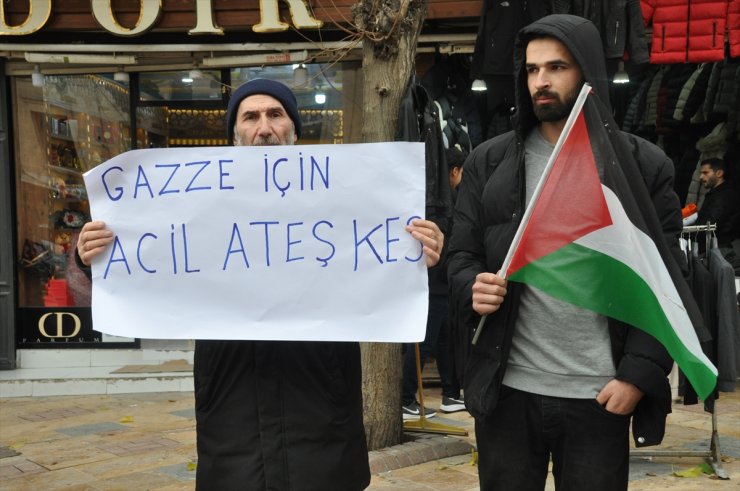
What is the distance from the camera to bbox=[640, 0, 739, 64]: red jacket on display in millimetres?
7758

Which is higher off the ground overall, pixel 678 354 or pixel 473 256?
pixel 473 256

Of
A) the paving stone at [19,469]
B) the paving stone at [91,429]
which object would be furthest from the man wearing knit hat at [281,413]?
the paving stone at [91,429]

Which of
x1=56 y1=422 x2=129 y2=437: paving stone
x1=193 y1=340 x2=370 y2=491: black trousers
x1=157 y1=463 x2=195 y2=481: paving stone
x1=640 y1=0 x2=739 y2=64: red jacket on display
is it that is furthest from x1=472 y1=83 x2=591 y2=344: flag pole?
x1=640 y1=0 x2=739 y2=64: red jacket on display

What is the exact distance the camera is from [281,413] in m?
2.41

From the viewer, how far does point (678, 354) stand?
2.38 m

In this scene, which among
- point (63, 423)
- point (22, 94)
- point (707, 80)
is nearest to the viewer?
point (63, 423)

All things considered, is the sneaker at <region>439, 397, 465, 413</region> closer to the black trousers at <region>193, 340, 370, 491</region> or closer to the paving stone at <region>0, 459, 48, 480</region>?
the paving stone at <region>0, 459, 48, 480</region>

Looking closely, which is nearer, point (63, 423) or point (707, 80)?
point (63, 423)

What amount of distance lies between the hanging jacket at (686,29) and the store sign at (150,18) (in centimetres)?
329

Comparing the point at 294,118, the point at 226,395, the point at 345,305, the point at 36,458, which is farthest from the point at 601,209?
the point at 36,458

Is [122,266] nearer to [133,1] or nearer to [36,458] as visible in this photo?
[36,458]

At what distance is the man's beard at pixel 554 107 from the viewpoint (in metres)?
2.52

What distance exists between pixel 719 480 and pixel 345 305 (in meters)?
3.52

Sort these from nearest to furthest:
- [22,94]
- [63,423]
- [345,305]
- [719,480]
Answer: [345,305] → [719,480] → [63,423] → [22,94]
